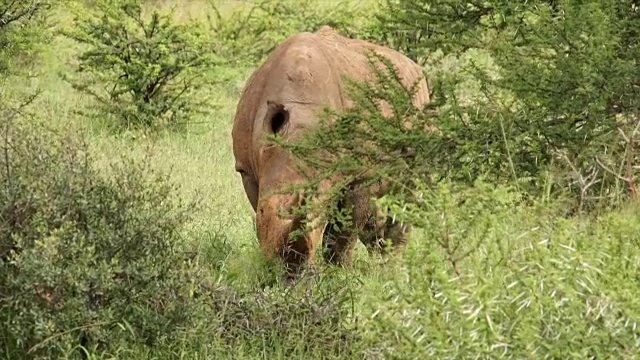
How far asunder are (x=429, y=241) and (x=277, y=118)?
2594 millimetres

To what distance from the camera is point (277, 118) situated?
778 centimetres

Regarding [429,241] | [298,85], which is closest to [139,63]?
[298,85]

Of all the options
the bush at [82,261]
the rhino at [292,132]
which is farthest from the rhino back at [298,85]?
the bush at [82,261]

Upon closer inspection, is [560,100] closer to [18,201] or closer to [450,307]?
[450,307]

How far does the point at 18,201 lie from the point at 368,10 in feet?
40.0

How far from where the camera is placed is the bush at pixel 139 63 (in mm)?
14836

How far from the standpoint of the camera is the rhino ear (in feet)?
25.3

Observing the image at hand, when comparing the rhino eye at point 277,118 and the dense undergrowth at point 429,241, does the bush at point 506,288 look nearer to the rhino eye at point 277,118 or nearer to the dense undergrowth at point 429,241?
the dense undergrowth at point 429,241

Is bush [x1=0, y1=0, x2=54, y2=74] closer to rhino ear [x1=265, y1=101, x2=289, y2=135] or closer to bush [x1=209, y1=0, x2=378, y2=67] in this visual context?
bush [x1=209, y1=0, x2=378, y2=67]

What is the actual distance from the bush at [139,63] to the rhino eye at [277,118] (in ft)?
23.2

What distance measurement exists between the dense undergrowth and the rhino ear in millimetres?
538

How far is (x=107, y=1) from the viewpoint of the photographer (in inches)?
594

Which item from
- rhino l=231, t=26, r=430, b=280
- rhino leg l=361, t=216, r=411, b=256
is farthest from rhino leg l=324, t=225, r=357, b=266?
rhino leg l=361, t=216, r=411, b=256

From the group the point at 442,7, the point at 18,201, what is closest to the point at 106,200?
the point at 18,201
